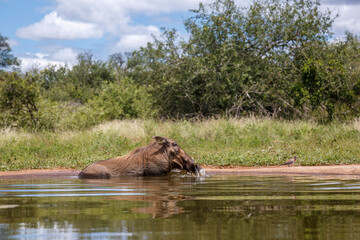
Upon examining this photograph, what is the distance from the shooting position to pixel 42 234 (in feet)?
11.3

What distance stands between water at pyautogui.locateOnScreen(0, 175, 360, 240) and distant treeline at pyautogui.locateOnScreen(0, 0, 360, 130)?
1691 centimetres

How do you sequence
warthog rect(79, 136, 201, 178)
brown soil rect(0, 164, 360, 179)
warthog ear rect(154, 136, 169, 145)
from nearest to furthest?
warthog rect(79, 136, 201, 178) < warthog ear rect(154, 136, 169, 145) < brown soil rect(0, 164, 360, 179)

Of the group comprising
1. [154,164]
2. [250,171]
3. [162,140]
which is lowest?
[250,171]

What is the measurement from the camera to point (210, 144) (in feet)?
53.5

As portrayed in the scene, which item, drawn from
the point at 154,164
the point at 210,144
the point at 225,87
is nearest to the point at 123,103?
the point at 225,87

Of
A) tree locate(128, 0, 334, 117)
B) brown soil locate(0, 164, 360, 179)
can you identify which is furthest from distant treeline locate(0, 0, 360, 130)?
brown soil locate(0, 164, 360, 179)

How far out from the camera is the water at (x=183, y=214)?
3.40 meters

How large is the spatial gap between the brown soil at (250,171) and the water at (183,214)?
13.1 ft

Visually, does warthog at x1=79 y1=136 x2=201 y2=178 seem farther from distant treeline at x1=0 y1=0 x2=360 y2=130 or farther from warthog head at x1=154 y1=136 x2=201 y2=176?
distant treeline at x1=0 y1=0 x2=360 y2=130

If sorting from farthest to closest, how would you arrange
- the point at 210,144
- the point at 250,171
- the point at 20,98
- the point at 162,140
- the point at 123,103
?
1. the point at 123,103
2. the point at 20,98
3. the point at 210,144
4. the point at 250,171
5. the point at 162,140

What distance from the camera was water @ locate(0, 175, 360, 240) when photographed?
340 cm

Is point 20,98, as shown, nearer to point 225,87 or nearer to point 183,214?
point 225,87

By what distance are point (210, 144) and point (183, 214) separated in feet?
39.4

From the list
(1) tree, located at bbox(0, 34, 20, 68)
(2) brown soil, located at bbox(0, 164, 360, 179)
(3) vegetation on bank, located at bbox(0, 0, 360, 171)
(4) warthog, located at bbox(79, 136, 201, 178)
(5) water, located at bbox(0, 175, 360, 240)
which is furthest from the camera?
(1) tree, located at bbox(0, 34, 20, 68)
